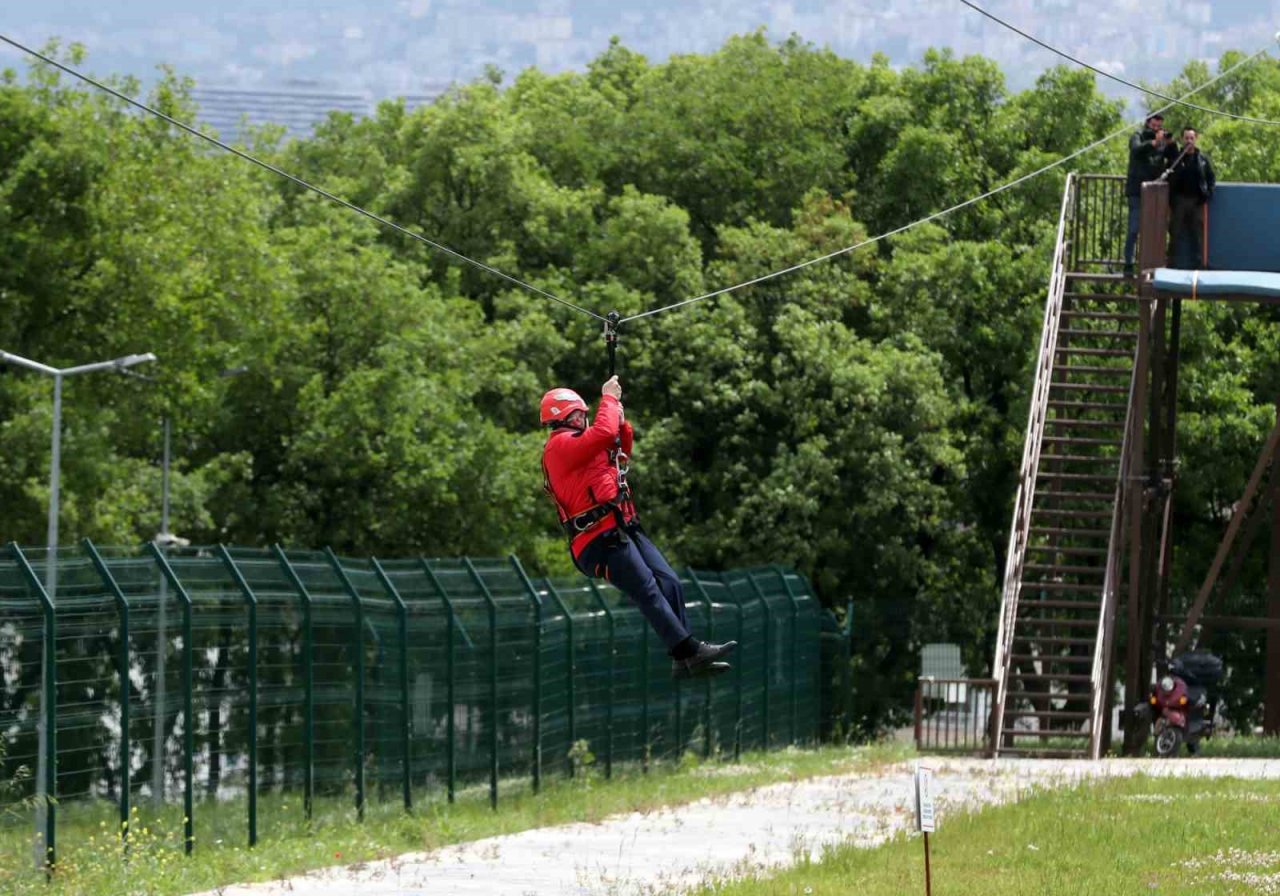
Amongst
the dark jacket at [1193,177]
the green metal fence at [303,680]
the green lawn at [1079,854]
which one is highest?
the dark jacket at [1193,177]

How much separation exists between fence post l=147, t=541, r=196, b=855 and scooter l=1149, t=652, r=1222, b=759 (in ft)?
54.9

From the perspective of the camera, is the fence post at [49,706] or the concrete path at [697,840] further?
the concrete path at [697,840]

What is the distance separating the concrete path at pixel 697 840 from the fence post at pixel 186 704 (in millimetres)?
1136

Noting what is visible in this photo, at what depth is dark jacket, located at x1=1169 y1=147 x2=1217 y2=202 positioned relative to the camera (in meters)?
30.3

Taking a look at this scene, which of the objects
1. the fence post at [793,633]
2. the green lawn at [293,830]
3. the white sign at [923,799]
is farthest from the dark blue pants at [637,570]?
the fence post at [793,633]

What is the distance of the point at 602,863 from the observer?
1847 centimetres

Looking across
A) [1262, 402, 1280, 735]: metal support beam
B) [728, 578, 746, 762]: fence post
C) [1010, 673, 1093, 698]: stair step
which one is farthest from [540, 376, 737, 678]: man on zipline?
[1262, 402, 1280, 735]: metal support beam

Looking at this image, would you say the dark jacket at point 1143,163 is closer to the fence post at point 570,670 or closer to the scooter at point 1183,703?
the scooter at point 1183,703

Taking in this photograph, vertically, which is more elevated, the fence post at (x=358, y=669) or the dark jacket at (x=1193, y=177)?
the dark jacket at (x=1193, y=177)

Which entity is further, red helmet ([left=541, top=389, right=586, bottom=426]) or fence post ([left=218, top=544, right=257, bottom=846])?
fence post ([left=218, top=544, right=257, bottom=846])

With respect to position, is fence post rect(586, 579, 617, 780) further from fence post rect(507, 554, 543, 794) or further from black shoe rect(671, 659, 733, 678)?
black shoe rect(671, 659, 733, 678)

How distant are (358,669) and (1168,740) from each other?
14488 mm

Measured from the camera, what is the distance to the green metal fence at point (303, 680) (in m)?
16.6

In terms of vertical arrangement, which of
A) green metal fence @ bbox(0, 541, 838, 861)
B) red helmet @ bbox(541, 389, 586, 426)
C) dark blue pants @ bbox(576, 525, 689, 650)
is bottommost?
green metal fence @ bbox(0, 541, 838, 861)
